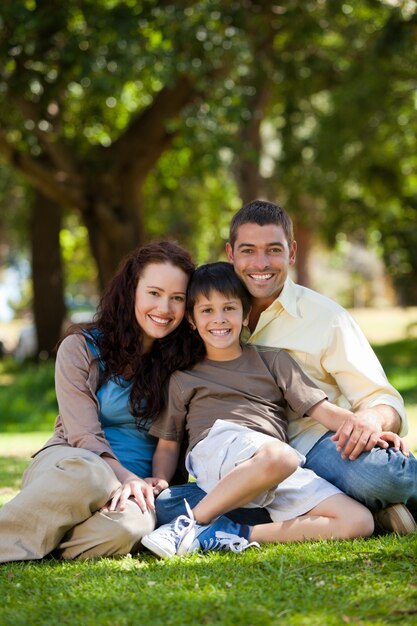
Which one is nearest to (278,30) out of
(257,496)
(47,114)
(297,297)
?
(47,114)

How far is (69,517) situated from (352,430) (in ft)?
4.20

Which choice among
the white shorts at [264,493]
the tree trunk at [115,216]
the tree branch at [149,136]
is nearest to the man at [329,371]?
the white shorts at [264,493]

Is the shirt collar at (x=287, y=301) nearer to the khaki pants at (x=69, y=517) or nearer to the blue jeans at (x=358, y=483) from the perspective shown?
the blue jeans at (x=358, y=483)

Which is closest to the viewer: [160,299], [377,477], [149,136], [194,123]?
[377,477]

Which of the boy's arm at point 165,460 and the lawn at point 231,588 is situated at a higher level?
the boy's arm at point 165,460

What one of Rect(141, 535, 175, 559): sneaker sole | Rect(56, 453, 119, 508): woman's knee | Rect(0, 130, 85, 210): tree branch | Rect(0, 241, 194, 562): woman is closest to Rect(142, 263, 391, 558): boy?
Rect(141, 535, 175, 559): sneaker sole

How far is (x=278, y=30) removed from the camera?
49.0 ft

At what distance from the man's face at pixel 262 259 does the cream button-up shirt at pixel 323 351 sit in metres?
0.08

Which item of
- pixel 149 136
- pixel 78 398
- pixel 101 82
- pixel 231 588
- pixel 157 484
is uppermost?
pixel 149 136

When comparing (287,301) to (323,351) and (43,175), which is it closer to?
(323,351)

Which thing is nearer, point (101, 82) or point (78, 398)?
point (78, 398)

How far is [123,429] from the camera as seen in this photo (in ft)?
14.3

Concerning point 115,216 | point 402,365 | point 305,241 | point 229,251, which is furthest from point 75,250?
point 229,251

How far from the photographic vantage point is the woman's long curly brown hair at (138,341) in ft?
14.0
